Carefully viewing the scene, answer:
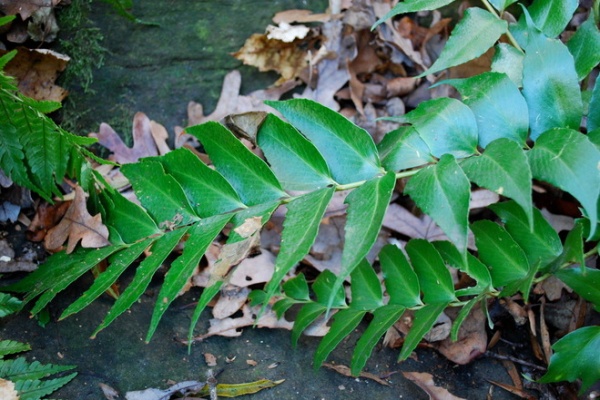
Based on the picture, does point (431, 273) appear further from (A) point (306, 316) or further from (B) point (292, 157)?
(B) point (292, 157)

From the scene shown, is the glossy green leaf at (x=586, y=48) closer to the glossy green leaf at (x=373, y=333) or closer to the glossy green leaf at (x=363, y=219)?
the glossy green leaf at (x=363, y=219)

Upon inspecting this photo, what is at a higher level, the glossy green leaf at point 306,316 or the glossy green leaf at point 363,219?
the glossy green leaf at point 363,219

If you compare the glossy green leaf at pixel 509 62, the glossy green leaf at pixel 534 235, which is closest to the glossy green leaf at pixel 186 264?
the glossy green leaf at pixel 534 235

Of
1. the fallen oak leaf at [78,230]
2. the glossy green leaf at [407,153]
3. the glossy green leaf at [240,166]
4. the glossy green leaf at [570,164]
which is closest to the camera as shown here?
the glossy green leaf at [570,164]

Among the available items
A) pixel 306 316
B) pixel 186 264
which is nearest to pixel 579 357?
pixel 306 316

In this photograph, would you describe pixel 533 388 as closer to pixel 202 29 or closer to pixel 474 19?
pixel 474 19

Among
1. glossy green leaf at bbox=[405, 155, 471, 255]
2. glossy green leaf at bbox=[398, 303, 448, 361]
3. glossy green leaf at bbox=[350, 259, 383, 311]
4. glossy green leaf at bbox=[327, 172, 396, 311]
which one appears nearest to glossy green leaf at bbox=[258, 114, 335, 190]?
glossy green leaf at bbox=[327, 172, 396, 311]

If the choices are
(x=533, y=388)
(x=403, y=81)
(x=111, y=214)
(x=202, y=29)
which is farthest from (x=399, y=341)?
(x=202, y=29)

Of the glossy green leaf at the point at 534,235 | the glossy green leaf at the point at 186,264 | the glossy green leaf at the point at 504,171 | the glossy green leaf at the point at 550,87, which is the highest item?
the glossy green leaf at the point at 550,87
